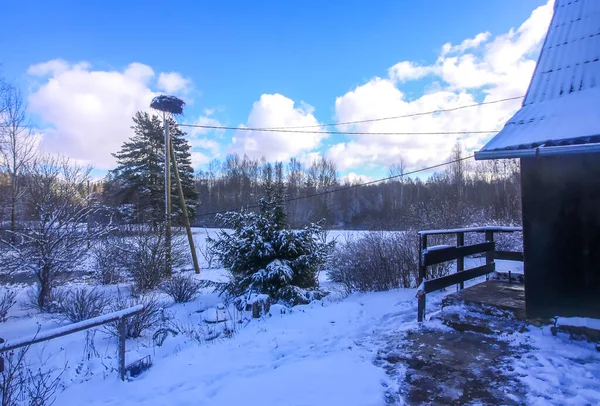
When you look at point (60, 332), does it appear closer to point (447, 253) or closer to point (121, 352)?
point (121, 352)

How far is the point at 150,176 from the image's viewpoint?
28766 millimetres

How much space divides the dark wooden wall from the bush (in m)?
8.75

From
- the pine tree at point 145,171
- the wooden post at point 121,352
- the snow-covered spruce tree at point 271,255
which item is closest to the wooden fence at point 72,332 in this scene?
the wooden post at point 121,352

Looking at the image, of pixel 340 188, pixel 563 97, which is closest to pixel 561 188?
pixel 563 97

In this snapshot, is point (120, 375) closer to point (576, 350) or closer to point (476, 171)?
point (576, 350)

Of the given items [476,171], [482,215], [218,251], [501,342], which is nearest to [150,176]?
[218,251]

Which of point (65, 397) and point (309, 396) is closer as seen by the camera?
point (309, 396)

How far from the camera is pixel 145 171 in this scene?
93.6 feet

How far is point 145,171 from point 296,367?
28.7 meters

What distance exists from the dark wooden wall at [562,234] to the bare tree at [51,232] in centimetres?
1187

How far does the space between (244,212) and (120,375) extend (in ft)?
19.6

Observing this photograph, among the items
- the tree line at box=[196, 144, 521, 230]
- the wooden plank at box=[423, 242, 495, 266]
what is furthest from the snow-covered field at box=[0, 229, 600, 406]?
the tree line at box=[196, 144, 521, 230]

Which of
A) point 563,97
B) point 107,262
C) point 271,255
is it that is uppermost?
point 563,97

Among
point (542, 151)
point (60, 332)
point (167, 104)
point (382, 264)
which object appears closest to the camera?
point (60, 332)
